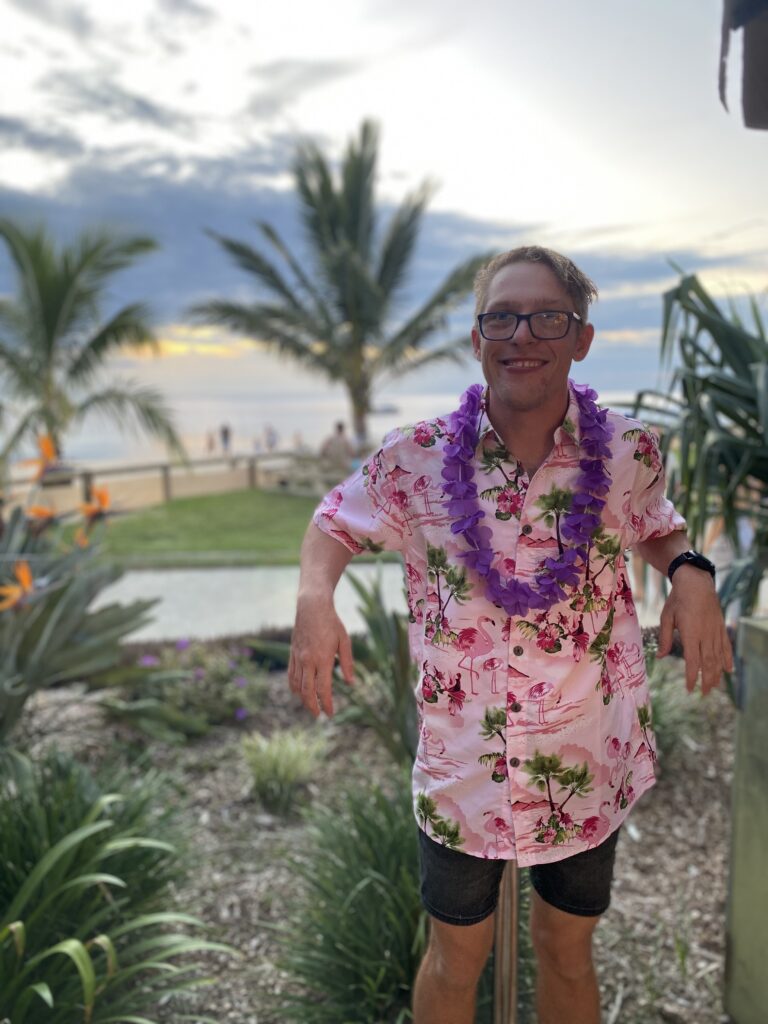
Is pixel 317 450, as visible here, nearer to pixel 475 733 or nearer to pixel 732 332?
pixel 732 332

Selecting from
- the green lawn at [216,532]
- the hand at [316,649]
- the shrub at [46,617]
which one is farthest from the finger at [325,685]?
the green lawn at [216,532]

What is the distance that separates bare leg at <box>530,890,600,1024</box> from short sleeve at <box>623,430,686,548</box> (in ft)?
2.22

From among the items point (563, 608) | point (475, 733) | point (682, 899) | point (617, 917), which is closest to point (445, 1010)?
point (475, 733)

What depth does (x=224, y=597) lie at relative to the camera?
7.52 m

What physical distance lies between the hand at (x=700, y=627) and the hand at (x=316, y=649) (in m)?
0.55

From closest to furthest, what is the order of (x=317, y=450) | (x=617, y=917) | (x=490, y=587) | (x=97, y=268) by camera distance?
(x=490, y=587)
(x=617, y=917)
(x=97, y=268)
(x=317, y=450)

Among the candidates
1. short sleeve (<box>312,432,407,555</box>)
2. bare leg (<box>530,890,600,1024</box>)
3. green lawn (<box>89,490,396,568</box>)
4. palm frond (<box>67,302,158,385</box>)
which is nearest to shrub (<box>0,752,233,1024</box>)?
bare leg (<box>530,890,600,1024</box>)

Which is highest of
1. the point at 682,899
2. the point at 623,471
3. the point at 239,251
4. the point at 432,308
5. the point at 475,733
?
the point at 239,251

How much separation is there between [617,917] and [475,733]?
1.58 m

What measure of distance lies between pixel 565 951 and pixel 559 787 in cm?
36

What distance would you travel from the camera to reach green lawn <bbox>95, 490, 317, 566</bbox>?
380 inches

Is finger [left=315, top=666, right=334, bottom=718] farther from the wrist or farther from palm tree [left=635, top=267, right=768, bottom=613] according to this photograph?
palm tree [left=635, top=267, right=768, bottom=613]

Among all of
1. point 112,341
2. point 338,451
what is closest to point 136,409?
point 112,341

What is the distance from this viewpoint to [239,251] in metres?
18.1
